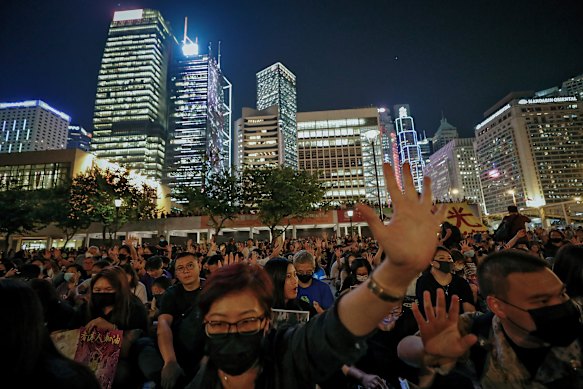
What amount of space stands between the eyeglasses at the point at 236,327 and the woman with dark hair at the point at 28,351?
585mm

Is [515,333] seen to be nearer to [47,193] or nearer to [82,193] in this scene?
[82,193]

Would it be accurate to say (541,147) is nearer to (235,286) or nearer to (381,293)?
(381,293)

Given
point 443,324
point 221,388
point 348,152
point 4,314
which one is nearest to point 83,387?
point 4,314

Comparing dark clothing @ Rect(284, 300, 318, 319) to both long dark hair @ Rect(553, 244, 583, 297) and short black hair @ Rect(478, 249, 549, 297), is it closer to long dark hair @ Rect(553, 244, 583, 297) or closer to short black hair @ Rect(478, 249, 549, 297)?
short black hair @ Rect(478, 249, 549, 297)

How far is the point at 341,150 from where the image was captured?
90.5m

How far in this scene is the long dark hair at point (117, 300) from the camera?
3110 millimetres

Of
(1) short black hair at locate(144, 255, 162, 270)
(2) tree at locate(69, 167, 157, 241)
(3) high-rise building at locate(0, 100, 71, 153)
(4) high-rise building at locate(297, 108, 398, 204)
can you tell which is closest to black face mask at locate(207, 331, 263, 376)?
(1) short black hair at locate(144, 255, 162, 270)

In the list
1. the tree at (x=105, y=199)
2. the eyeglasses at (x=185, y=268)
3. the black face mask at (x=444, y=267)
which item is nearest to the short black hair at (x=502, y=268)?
the black face mask at (x=444, y=267)

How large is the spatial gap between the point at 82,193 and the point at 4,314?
35.0m

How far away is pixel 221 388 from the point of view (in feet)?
5.24

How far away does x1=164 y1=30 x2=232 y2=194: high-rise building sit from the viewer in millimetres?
134250

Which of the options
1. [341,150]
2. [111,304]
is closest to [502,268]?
[111,304]

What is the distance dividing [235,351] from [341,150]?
3613 inches

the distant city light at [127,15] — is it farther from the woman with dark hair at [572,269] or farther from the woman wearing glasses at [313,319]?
the woman with dark hair at [572,269]
